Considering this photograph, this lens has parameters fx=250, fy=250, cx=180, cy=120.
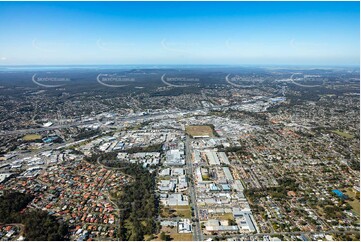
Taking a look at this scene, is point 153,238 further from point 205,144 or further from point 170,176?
point 205,144

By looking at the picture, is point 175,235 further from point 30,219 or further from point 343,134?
point 343,134

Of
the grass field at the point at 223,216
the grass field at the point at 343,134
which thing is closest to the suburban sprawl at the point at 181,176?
the grass field at the point at 223,216

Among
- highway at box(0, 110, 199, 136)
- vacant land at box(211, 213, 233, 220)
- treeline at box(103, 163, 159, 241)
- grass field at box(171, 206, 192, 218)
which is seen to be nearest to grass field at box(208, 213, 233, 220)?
vacant land at box(211, 213, 233, 220)

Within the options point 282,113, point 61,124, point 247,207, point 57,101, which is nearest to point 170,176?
point 247,207

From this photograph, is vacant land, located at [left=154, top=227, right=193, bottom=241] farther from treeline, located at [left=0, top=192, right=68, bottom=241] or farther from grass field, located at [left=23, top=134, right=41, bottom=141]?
grass field, located at [left=23, top=134, right=41, bottom=141]

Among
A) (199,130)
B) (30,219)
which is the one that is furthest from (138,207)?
(199,130)
